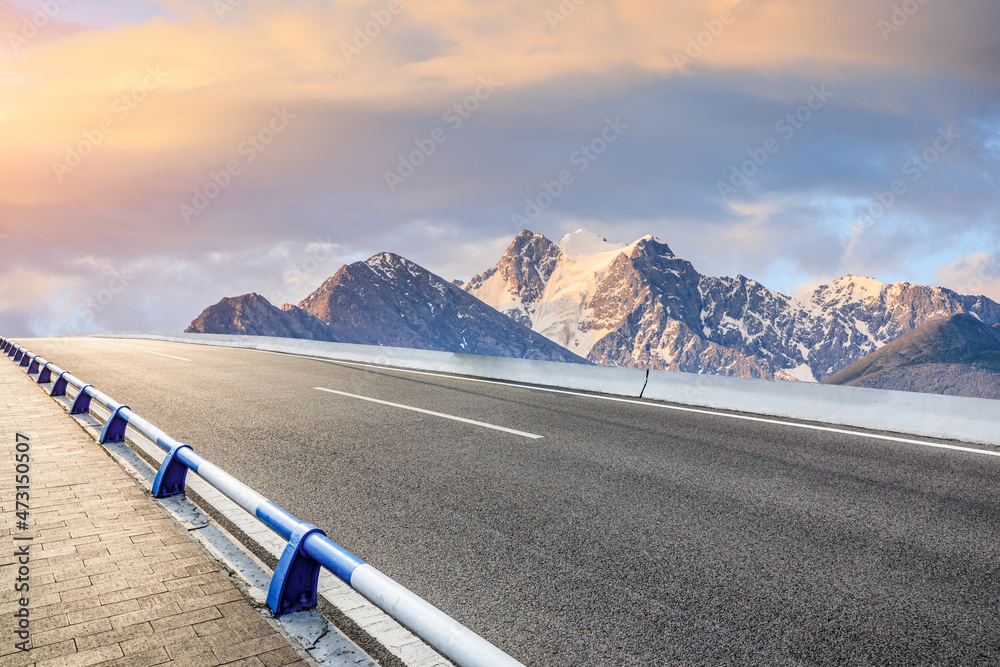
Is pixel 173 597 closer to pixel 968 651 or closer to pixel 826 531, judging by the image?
pixel 968 651

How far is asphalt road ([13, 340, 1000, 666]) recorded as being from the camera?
3076mm

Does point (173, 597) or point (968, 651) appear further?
point (173, 597)

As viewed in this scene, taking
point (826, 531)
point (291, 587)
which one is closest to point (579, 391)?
point (826, 531)

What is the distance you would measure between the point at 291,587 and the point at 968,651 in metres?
3.28

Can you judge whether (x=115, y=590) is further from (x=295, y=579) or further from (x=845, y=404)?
(x=845, y=404)

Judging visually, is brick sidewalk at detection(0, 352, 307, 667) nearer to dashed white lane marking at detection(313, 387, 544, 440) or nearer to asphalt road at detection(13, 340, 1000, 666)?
asphalt road at detection(13, 340, 1000, 666)

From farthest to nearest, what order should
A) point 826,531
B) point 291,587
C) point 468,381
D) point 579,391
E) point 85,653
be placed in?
point 468,381
point 579,391
point 826,531
point 291,587
point 85,653

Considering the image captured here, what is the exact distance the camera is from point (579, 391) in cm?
1189

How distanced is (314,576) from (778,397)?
7.91 metres

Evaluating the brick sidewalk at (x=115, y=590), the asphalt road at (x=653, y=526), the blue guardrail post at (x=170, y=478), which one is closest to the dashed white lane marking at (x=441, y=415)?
the asphalt road at (x=653, y=526)

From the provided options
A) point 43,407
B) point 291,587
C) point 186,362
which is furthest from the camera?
point 186,362

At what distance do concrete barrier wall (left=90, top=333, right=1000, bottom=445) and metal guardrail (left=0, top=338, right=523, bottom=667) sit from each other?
762 cm

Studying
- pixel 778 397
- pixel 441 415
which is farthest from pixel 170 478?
pixel 778 397

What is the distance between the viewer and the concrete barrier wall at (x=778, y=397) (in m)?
7.56
